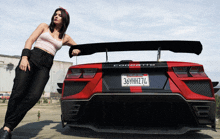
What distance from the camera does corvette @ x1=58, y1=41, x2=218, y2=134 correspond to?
8.45ft

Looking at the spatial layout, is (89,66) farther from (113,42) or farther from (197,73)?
(197,73)

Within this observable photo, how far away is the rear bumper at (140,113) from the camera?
8.41 ft

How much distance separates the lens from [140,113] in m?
2.80

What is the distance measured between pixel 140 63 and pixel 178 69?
20.0 inches

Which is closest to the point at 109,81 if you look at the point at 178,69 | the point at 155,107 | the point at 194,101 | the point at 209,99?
the point at 155,107

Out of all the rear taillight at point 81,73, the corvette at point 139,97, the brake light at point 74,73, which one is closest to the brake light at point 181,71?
the corvette at point 139,97

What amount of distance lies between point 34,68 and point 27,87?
29cm

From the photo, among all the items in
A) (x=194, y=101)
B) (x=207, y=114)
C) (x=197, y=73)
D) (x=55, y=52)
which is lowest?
(x=207, y=114)

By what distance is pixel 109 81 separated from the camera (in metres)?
2.75

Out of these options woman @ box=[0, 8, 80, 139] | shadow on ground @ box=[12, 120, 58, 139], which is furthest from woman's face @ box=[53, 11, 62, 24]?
shadow on ground @ box=[12, 120, 58, 139]

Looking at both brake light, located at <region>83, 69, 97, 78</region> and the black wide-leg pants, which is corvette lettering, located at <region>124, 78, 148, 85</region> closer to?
brake light, located at <region>83, 69, 97, 78</region>

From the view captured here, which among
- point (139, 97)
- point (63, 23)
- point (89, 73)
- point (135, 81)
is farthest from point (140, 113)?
point (63, 23)

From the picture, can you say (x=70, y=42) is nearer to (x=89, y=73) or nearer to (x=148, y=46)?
(x=89, y=73)

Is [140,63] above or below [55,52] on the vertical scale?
below
